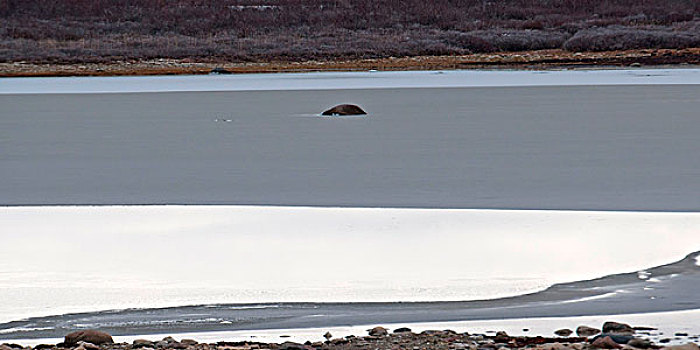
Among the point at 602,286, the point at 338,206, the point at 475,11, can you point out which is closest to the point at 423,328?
the point at 602,286

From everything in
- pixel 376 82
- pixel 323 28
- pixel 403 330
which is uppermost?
pixel 403 330

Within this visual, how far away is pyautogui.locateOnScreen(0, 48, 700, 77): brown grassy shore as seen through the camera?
3800 centimetres

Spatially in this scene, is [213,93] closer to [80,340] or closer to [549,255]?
[549,255]

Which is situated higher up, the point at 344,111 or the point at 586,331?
the point at 586,331

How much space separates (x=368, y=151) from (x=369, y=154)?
0.95 feet

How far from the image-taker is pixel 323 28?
177 ft

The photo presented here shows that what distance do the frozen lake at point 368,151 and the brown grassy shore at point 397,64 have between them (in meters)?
16.2

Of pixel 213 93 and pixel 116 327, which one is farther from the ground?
pixel 116 327

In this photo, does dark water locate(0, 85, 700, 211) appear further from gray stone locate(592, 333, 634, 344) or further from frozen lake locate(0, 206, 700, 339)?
gray stone locate(592, 333, 634, 344)

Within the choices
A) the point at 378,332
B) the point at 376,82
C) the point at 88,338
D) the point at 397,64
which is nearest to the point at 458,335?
the point at 378,332

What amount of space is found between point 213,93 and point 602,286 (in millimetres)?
19023

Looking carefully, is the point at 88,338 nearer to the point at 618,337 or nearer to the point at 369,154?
the point at 618,337

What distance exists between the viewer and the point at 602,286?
589 cm

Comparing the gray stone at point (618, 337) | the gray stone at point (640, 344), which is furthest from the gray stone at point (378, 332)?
the gray stone at point (640, 344)
